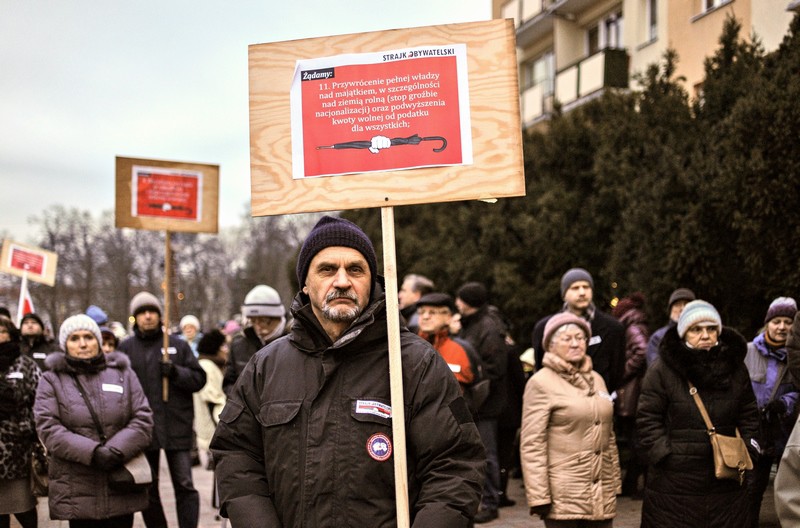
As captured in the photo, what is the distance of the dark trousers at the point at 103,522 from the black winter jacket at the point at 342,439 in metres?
3.60

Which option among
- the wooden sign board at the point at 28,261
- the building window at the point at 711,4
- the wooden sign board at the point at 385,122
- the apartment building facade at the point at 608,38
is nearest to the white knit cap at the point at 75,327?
the wooden sign board at the point at 385,122

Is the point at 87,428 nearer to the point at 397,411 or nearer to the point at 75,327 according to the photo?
the point at 75,327

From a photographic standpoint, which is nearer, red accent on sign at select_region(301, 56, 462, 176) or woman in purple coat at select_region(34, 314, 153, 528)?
red accent on sign at select_region(301, 56, 462, 176)

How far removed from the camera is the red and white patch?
3217 millimetres

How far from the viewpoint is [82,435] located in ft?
21.2

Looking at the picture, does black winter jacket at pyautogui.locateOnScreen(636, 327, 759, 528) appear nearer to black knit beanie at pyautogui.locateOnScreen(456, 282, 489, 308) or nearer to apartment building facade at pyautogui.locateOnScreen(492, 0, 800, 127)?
black knit beanie at pyautogui.locateOnScreen(456, 282, 489, 308)

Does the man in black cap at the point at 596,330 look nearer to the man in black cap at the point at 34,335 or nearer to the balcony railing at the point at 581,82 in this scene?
the man in black cap at the point at 34,335

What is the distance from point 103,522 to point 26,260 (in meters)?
7.77

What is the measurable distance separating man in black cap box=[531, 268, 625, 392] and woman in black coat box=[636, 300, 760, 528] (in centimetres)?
196

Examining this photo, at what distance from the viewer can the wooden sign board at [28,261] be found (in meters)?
13.2

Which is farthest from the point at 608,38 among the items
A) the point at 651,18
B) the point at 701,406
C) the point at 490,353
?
the point at 701,406

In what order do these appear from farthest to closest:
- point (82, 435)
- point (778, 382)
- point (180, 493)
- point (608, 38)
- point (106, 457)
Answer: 1. point (608, 38)
2. point (180, 493)
3. point (778, 382)
4. point (82, 435)
5. point (106, 457)

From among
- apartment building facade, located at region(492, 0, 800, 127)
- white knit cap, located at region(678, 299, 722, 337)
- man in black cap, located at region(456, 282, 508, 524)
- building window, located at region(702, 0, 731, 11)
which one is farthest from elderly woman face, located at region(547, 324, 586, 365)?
building window, located at region(702, 0, 731, 11)

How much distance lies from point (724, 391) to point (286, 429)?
3.72 meters
